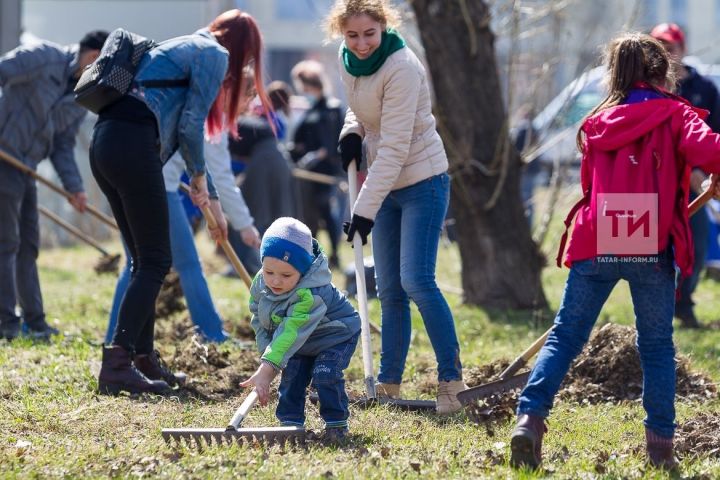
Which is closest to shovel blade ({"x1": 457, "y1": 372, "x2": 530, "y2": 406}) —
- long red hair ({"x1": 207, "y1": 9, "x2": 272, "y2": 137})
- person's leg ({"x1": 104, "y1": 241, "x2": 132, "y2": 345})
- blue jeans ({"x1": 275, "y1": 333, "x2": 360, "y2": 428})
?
blue jeans ({"x1": 275, "y1": 333, "x2": 360, "y2": 428})

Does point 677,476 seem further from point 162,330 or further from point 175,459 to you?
point 162,330

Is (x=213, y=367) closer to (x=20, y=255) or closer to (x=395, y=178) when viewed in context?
(x=395, y=178)

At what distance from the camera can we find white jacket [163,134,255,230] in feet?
21.9

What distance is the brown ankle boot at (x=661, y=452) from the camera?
4289 millimetres

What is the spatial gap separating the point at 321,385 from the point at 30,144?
3.36m

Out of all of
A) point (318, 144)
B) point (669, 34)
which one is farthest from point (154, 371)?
point (318, 144)

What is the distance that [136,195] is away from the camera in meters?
5.28

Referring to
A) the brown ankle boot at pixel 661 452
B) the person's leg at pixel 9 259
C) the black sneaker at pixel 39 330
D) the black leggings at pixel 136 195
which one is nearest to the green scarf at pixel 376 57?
the black leggings at pixel 136 195

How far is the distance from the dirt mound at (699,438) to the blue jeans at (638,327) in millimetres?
293

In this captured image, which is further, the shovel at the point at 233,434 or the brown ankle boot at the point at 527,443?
the shovel at the point at 233,434

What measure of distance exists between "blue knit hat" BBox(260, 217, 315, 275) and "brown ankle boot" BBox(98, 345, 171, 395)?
1.34m

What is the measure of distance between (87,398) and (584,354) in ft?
8.31

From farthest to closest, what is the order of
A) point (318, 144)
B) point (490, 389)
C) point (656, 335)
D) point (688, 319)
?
point (318, 144) → point (688, 319) → point (490, 389) → point (656, 335)

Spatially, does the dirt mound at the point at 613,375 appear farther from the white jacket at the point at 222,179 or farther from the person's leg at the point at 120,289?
the person's leg at the point at 120,289
